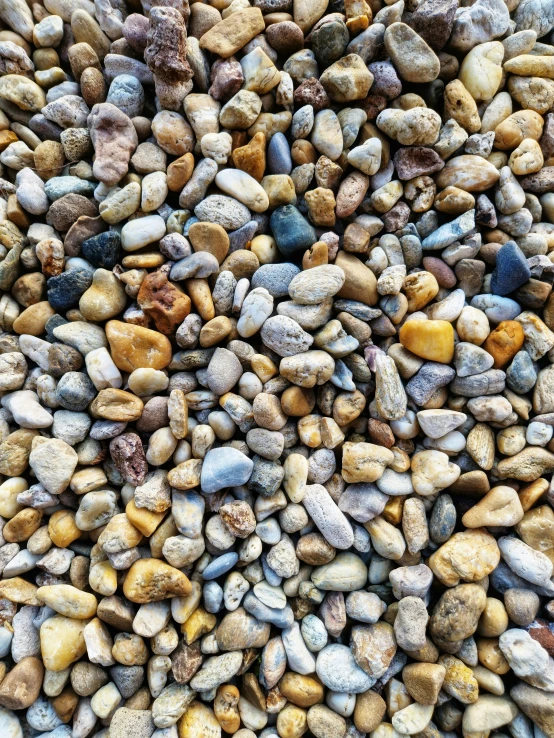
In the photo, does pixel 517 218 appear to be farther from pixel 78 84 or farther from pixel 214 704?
pixel 214 704

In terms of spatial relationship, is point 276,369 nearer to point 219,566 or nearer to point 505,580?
point 219,566

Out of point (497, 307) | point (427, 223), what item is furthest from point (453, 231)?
point (497, 307)

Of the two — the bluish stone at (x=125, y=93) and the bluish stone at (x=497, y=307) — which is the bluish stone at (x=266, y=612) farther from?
the bluish stone at (x=125, y=93)

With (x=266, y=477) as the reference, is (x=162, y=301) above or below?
above

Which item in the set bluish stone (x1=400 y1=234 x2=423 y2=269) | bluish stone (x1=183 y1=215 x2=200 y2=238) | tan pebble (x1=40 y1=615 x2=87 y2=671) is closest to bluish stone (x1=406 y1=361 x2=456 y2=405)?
bluish stone (x1=400 y1=234 x2=423 y2=269)

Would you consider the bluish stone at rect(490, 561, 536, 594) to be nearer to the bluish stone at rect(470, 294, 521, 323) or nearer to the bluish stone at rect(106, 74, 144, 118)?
the bluish stone at rect(470, 294, 521, 323)

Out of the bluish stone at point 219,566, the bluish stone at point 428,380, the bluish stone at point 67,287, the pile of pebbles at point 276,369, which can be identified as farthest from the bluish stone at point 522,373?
the bluish stone at point 67,287
